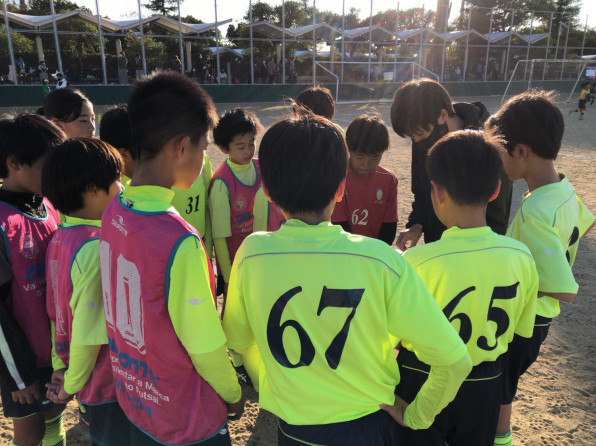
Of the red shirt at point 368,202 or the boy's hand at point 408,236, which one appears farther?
the red shirt at point 368,202

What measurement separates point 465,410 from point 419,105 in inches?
67.9

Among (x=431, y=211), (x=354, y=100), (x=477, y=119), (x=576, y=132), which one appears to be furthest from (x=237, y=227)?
(x=354, y=100)

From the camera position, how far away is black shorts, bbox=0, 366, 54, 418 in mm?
2059

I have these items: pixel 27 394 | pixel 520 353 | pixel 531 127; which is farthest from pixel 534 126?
pixel 27 394

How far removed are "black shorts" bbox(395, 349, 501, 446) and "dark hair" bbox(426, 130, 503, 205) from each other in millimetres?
683

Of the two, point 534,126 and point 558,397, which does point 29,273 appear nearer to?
point 534,126

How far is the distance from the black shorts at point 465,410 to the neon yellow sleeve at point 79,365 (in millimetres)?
1236

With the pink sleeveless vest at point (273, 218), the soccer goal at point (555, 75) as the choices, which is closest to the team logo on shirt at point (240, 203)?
the pink sleeveless vest at point (273, 218)

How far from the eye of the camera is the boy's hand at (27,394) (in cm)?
197

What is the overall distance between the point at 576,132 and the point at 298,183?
17117mm

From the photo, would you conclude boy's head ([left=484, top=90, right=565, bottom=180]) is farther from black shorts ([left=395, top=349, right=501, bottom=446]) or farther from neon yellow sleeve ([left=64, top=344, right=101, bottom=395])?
neon yellow sleeve ([left=64, top=344, right=101, bottom=395])

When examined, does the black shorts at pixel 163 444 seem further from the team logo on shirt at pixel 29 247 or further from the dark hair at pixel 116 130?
the dark hair at pixel 116 130

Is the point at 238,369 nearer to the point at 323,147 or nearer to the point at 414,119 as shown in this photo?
the point at 414,119

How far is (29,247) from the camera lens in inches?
77.7
